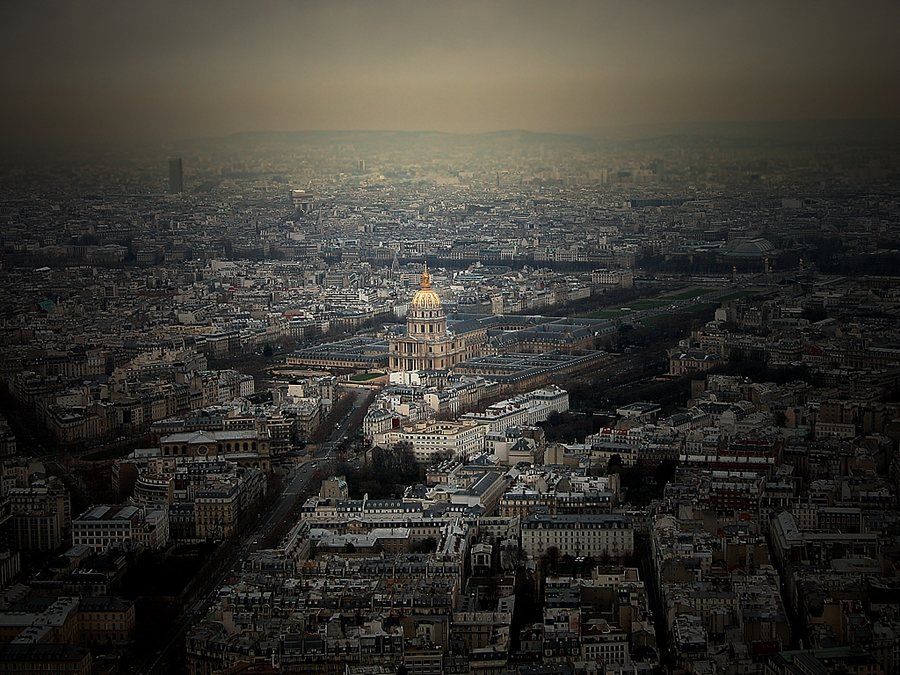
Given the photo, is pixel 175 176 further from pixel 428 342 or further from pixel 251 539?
pixel 251 539

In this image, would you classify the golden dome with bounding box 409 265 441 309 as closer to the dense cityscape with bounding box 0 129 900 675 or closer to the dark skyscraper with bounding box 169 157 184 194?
the dense cityscape with bounding box 0 129 900 675

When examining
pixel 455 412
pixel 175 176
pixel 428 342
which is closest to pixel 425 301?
pixel 428 342

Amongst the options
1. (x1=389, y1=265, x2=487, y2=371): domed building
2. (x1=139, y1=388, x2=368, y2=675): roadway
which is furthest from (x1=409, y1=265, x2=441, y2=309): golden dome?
(x1=139, y1=388, x2=368, y2=675): roadway

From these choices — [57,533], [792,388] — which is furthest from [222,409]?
[792,388]

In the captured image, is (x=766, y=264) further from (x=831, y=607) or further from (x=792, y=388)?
(x=831, y=607)

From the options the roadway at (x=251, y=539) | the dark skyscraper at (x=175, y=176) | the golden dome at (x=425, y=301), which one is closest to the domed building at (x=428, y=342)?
the golden dome at (x=425, y=301)

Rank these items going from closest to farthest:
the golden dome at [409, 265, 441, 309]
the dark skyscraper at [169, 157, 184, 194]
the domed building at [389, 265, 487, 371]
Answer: the domed building at [389, 265, 487, 371]
the golden dome at [409, 265, 441, 309]
the dark skyscraper at [169, 157, 184, 194]
